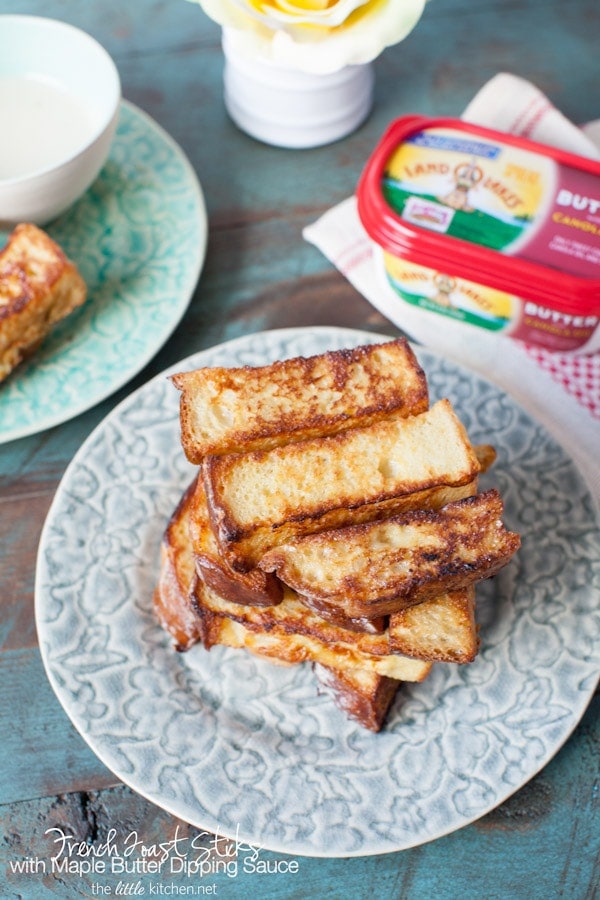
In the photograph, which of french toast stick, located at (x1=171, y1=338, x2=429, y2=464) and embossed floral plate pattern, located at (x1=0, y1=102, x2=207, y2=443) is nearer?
french toast stick, located at (x1=171, y1=338, x2=429, y2=464)

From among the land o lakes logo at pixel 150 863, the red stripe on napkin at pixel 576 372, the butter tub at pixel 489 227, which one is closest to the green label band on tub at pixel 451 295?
the butter tub at pixel 489 227

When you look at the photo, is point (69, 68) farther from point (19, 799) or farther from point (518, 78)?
point (19, 799)

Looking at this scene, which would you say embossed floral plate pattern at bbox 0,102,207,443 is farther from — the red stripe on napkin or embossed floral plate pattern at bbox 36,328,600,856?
the red stripe on napkin

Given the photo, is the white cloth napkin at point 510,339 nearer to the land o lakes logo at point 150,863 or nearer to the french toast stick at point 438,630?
the french toast stick at point 438,630

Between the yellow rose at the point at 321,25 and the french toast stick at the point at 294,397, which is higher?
the yellow rose at the point at 321,25

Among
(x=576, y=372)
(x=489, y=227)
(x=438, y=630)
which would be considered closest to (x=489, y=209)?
(x=489, y=227)

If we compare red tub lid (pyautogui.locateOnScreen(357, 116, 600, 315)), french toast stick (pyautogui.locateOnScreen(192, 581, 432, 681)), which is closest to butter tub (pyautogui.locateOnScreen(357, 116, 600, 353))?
red tub lid (pyautogui.locateOnScreen(357, 116, 600, 315))

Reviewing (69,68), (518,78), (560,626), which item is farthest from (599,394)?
(69,68)
